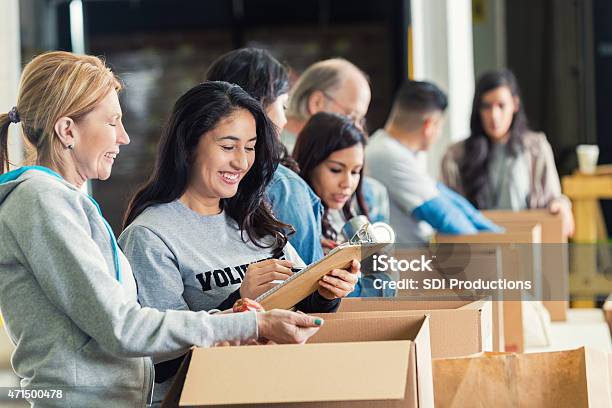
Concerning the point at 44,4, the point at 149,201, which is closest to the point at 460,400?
the point at 149,201

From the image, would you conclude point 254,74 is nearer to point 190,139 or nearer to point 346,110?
point 190,139

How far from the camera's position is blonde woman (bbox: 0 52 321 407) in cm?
182

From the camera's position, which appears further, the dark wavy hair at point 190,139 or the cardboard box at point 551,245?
the cardboard box at point 551,245

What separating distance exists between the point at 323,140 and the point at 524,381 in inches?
49.3

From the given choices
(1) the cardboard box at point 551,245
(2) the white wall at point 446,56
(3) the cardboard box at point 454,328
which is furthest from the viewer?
(2) the white wall at point 446,56

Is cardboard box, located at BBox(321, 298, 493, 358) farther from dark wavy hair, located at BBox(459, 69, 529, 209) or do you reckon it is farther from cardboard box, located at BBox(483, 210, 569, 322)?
dark wavy hair, located at BBox(459, 69, 529, 209)

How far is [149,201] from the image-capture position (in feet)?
7.72

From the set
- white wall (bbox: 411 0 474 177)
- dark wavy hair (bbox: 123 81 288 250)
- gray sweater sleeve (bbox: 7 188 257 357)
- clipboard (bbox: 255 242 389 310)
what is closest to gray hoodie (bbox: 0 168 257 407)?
gray sweater sleeve (bbox: 7 188 257 357)

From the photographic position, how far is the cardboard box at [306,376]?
5.81 feet

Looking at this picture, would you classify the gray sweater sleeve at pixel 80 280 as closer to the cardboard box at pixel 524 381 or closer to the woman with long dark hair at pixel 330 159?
the cardboard box at pixel 524 381

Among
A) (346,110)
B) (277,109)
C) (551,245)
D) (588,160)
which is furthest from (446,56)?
(277,109)

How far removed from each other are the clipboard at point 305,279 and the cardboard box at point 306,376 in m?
0.31

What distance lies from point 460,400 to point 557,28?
22.3ft

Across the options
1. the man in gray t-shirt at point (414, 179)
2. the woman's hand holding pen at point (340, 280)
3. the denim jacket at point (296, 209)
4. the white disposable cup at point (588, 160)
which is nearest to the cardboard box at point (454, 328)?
the woman's hand holding pen at point (340, 280)
